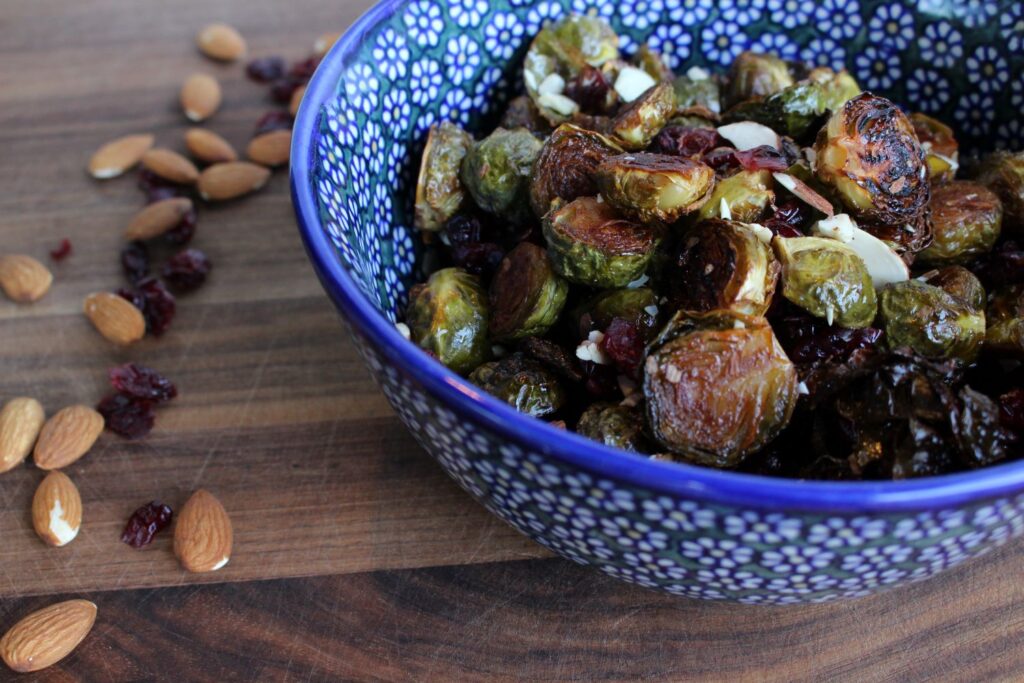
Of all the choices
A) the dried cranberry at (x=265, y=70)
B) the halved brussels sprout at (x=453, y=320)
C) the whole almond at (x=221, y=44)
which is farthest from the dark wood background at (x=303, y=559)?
the whole almond at (x=221, y=44)

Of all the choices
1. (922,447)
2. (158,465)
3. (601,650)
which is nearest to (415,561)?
(601,650)

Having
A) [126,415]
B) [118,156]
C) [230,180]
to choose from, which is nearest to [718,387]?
[126,415]

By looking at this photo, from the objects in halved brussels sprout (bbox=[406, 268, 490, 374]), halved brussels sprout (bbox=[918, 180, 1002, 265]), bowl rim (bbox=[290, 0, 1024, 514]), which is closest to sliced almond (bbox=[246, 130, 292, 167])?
halved brussels sprout (bbox=[406, 268, 490, 374])

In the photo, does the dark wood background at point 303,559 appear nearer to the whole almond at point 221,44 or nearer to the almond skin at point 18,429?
the almond skin at point 18,429

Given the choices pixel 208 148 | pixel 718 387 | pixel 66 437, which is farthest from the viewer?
pixel 208 148

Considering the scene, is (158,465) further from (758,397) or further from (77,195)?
(758,397)

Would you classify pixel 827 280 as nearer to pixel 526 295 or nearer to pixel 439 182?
pixel 526 295
